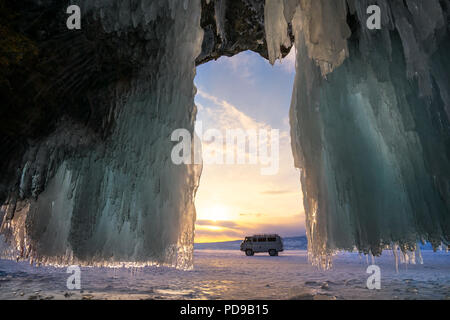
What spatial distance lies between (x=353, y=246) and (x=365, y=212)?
55 cm

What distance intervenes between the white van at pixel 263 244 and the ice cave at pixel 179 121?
1549 cm

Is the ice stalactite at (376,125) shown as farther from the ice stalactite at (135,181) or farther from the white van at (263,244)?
the white van at (263,244)

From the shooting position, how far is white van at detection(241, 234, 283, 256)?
65.2 ft

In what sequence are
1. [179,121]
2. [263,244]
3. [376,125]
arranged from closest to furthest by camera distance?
1. [376,125]
2. [179,121]
3. [263,244]

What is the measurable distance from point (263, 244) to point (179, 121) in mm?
17108

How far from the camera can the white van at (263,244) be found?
19.9 metres

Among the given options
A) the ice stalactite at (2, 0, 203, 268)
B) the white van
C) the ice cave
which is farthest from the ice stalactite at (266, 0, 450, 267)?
the white van

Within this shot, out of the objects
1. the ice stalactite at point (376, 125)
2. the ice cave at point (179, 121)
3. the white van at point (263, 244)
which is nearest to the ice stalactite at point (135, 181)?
the ice cave at point (179, 121)

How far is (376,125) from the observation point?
4219mm

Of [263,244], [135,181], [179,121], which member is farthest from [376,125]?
[263,244]

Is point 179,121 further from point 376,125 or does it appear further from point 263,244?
point 263,244

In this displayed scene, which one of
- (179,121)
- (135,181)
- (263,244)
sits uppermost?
(179,121)

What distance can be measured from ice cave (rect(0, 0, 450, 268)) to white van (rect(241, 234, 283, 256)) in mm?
15493

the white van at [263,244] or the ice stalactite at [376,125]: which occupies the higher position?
the ice stalactite at [376,125]
